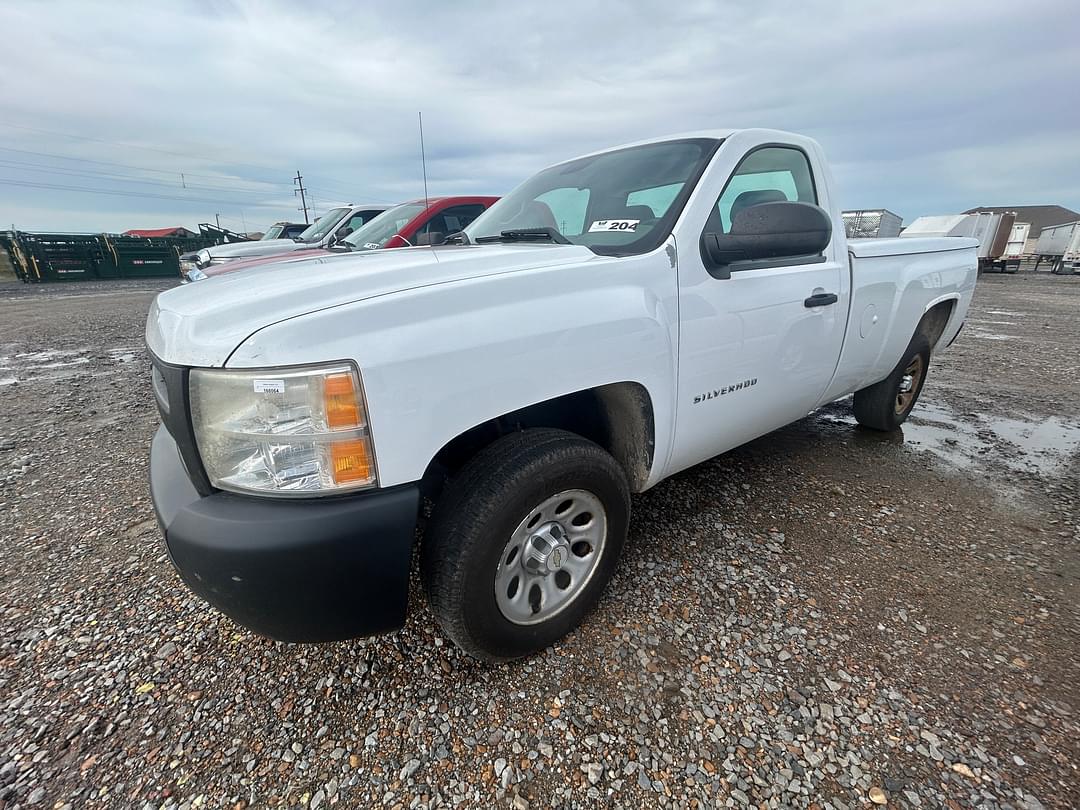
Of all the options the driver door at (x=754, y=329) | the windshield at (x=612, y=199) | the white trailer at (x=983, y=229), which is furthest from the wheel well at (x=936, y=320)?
the white trailer at (x=983, y=229)

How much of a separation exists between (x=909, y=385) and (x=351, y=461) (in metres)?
4.17

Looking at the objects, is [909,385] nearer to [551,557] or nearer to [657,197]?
[657,197]

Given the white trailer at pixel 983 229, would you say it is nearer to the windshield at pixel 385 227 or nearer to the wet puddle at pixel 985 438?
the wet puddle at pixel 985 438

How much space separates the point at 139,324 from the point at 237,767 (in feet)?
34.4

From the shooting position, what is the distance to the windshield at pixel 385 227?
626 cm

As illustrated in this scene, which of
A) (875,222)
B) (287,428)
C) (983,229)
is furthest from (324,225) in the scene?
(983,229)

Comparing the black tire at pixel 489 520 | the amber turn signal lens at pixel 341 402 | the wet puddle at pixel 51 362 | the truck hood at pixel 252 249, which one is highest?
the truck hood at pixel 252 249

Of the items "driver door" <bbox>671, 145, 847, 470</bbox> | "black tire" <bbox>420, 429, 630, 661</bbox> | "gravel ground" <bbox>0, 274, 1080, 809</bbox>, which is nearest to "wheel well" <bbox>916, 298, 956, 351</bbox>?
"gravel ground" <bbox>0, 274, 1080, 809</bbox>

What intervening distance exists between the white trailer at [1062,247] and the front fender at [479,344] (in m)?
35.5

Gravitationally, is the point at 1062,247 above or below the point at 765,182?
below

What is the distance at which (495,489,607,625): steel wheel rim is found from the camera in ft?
5.73

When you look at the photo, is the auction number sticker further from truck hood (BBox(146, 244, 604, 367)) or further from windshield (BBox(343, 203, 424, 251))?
windshield (BBox(343, 203, 424, 251))

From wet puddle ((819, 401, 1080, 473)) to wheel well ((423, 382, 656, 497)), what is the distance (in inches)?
106

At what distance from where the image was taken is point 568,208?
99.3 inches
